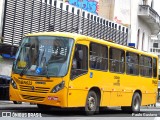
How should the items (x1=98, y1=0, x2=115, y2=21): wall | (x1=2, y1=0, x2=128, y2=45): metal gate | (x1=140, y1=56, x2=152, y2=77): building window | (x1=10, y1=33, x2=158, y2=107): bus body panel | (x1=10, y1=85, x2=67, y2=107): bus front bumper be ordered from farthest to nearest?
(x1=98, y1=0, x2=115, y2=21): wall < (x1=2, y1=0, x2=128, y2=45): metal gate < (x1=140, y1=56, x2=152, y2=77): building window < (x1=10, y1=33, x2=158, y2=107): bus body panel < (x1=10, y1=85, x2=67, y2=107): bus front bumper

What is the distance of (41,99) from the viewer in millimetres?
13852

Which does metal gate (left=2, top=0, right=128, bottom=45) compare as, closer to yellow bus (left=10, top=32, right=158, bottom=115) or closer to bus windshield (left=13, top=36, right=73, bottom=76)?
yellow bus (left=10, top=32, right=158, bottom=115)

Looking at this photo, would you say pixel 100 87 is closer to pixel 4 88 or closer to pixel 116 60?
pixel 116 60

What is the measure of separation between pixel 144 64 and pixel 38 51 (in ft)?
24.6

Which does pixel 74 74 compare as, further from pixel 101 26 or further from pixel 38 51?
pixel 101 26

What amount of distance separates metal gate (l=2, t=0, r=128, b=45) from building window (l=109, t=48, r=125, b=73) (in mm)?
5557

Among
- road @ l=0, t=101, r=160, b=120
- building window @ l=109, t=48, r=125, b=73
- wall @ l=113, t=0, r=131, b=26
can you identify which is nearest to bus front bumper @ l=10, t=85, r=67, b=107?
road @ l=0, t=101, r=160, b=120

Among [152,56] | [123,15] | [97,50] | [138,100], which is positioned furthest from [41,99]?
[123,15]

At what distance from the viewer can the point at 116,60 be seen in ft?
55.7

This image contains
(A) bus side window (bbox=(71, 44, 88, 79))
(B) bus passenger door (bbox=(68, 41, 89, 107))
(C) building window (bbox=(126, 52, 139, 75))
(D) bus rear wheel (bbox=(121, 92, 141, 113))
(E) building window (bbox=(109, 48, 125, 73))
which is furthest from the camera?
(D) bus rear wheel (bbox=(121, 92, 141, 113))

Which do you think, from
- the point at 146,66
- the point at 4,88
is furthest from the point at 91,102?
the point at 4,88

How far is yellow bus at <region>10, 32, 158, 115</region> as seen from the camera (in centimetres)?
1375

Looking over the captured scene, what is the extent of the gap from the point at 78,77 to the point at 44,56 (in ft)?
4.81

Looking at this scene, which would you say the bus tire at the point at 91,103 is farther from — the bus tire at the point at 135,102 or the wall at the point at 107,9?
the wall at the point at 107,9
